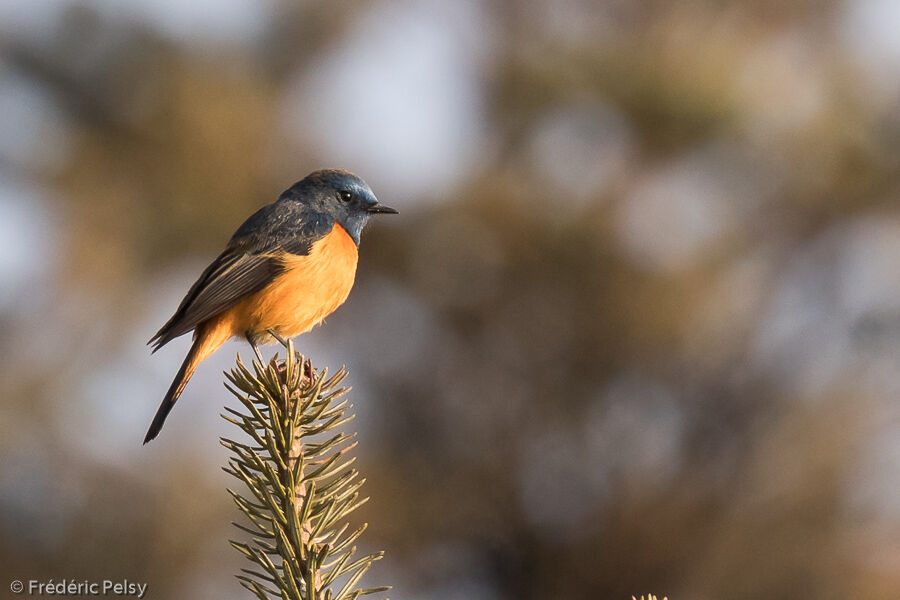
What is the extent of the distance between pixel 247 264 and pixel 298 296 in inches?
10.4

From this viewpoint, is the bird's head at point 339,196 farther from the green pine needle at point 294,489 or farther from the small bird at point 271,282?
the green pine needle at point 294,489

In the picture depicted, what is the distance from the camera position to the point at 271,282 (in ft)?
12.2

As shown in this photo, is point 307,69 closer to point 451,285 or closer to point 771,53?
point 451,285

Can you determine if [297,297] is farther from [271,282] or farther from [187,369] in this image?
[187,369]

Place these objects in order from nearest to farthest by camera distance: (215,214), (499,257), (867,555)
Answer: (867,555) < (215,214) < (499,257)

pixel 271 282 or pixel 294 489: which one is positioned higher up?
pixel 271 282

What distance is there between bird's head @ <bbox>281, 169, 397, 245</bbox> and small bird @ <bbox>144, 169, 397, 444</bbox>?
0.01m

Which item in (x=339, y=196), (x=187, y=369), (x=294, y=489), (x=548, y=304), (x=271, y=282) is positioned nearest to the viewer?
(x=294, y=489)

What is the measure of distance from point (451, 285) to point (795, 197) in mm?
4054

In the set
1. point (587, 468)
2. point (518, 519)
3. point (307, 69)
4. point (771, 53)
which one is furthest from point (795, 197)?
point (307, 69)

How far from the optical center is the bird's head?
4.20m

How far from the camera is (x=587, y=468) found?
30.9ft

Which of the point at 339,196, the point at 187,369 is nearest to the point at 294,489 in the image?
the point at 187,369

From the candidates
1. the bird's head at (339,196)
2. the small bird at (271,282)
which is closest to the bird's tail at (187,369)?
the small bird at (271,282)
